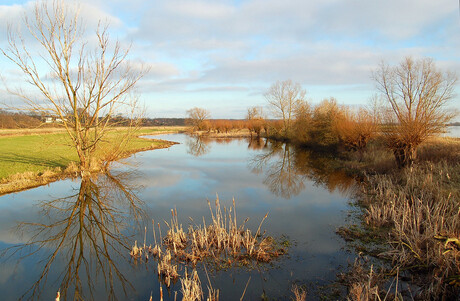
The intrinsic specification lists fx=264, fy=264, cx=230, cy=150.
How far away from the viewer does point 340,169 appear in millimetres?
17906

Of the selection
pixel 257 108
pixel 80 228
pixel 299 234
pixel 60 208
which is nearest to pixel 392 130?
pixel 299 234

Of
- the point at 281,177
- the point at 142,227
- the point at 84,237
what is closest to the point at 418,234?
the point at 142,227

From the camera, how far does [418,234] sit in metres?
5.79

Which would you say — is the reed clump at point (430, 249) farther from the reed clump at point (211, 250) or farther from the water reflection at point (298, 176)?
the water reflection at point (298, 176)

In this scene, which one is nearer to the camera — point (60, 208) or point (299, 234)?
point (299, 234)

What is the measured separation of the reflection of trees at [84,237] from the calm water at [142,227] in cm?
2

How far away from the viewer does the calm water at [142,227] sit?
17.2 feet

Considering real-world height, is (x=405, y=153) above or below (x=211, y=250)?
→ above

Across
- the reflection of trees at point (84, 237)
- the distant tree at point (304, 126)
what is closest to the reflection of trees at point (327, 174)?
the distant tree at point (304, 126)

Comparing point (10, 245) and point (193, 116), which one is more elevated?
point (193, 116)

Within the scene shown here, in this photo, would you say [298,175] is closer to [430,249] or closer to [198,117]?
[430,249]

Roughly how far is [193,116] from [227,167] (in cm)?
4968

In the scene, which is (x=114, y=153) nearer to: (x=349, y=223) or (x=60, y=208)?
(x=60, y=208)

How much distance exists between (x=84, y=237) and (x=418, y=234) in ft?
27.5
